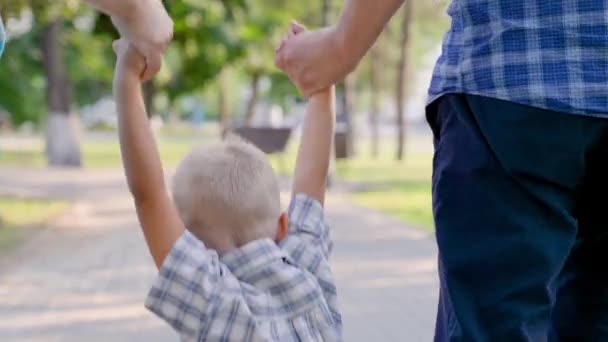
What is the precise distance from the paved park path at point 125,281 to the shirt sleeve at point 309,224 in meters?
3.05

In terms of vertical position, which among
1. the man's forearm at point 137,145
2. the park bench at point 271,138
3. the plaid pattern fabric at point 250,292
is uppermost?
the man's forearm at point 137,145

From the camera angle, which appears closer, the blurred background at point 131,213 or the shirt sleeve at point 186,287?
the shirt sleeve at point 186,287

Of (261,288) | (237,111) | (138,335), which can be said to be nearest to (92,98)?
(237,111)

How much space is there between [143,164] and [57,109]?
22.7 meters

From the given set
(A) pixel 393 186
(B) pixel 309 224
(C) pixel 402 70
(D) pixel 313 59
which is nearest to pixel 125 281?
(B) pixel 309 224

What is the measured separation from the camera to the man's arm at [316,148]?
2430 millimetres

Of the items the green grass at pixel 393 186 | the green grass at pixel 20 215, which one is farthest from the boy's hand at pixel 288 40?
the green grass at pixel 20 215

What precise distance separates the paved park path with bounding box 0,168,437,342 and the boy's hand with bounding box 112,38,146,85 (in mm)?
3486

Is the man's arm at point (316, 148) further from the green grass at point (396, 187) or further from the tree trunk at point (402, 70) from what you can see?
the tree trunk at point (402, 70)

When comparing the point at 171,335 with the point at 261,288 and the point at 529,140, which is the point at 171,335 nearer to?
the point at 261,288

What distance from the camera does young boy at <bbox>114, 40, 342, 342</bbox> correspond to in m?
2.04

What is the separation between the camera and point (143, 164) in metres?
2.05

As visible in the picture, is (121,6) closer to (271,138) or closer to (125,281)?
(125,281)

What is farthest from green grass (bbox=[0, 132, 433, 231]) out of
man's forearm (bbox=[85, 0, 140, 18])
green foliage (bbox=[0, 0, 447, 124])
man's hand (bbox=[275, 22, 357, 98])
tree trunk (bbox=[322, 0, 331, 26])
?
man's forearm (bbox=[85, 0, 140, 18])
